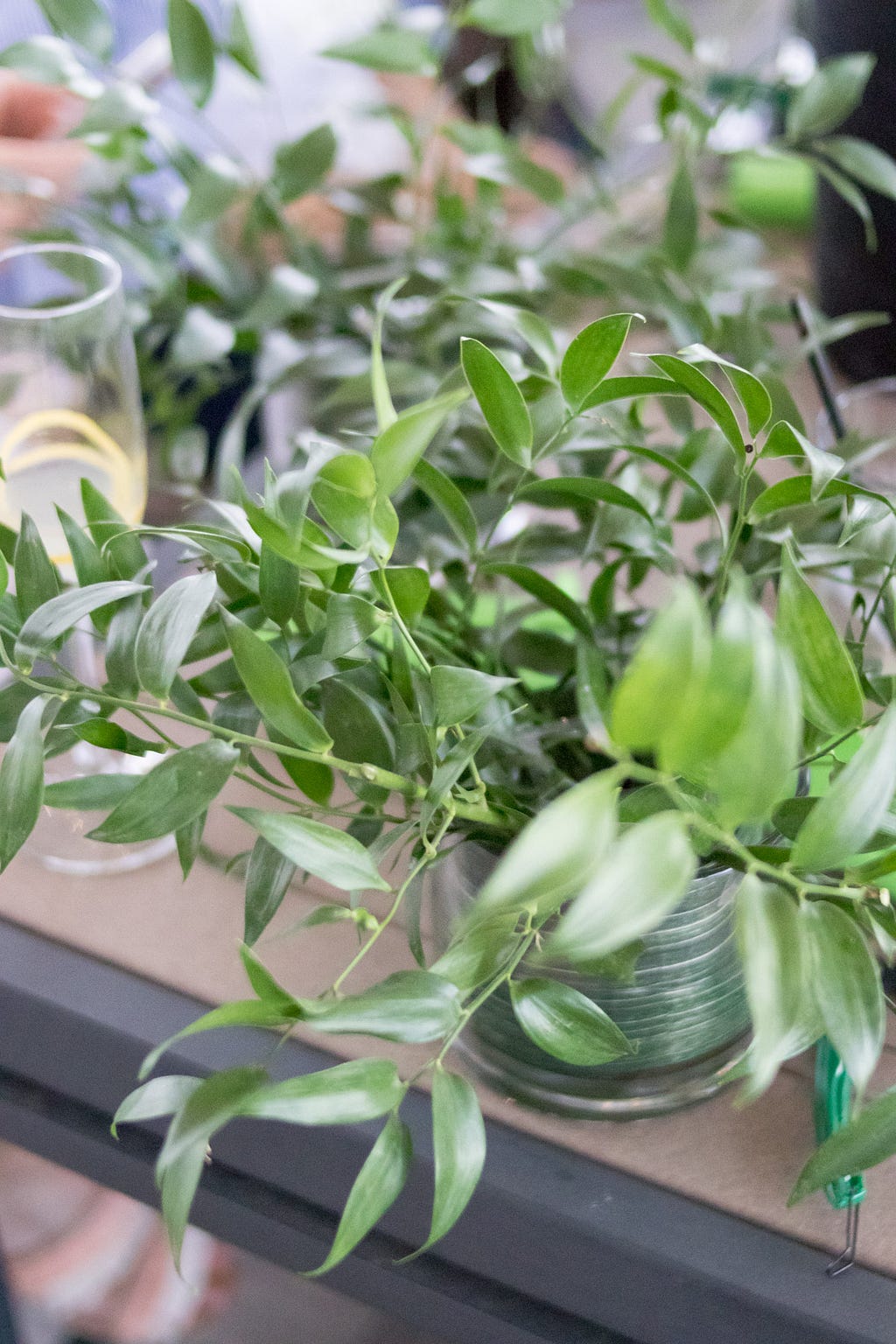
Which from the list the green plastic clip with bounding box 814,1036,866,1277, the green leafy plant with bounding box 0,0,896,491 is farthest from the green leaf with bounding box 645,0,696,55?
the green plastic clip with bounding box 814,1036,866,1277

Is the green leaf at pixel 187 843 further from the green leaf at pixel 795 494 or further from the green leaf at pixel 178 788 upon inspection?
the green leaf at pixel 795 494

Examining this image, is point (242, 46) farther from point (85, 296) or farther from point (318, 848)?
point (318, 848)

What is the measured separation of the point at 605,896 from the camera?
192 mm

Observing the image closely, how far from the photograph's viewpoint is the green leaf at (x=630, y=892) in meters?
0.19

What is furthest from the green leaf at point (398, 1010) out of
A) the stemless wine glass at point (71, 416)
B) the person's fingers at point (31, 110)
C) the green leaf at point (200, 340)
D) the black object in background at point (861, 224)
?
the person's fingers at point (31, 110)

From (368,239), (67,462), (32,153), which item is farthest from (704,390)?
(32,153)

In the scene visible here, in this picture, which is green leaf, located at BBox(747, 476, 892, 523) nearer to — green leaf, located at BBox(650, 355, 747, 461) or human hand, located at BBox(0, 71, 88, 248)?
green leaf, located at BBox(650, 355, 747, 461)

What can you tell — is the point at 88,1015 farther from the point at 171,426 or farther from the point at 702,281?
the point at 702,281

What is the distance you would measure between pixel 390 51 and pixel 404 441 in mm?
423

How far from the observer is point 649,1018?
383mm

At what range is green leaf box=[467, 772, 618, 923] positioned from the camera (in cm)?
19

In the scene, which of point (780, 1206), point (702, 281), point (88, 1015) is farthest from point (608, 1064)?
point (702, 281)

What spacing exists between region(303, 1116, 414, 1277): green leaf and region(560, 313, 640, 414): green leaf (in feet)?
0.55

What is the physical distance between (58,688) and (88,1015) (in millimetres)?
191
